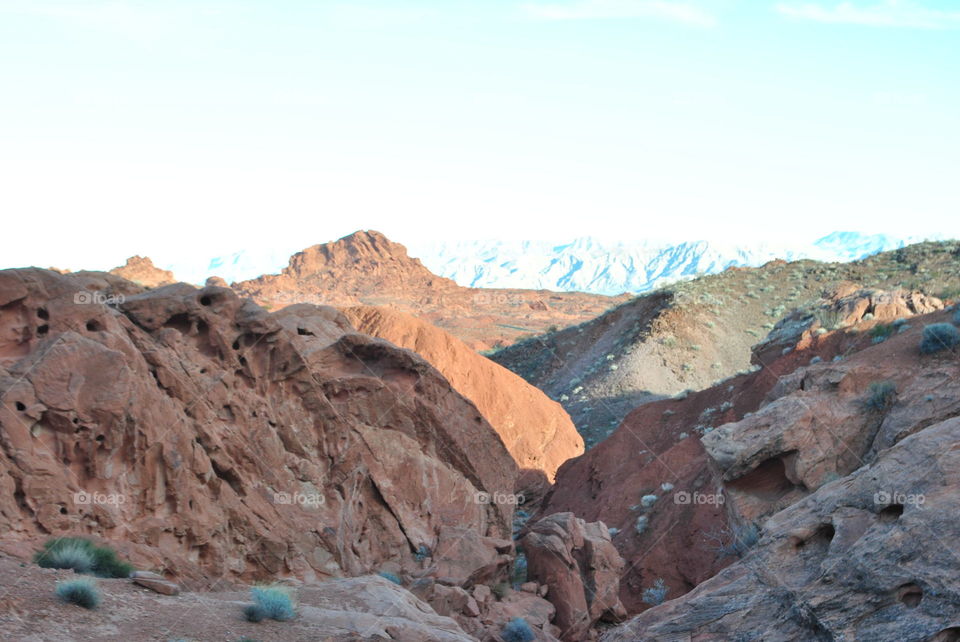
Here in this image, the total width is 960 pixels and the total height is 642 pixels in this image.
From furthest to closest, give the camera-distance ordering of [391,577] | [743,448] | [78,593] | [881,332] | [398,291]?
[398,291] → [881,332] → [391,577] → [743,448] → [78,593]

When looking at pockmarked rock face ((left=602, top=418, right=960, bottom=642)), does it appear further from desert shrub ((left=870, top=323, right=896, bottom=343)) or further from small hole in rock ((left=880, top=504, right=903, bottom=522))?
desert shrub ((left=870, top=323, right=896, bottom=343))

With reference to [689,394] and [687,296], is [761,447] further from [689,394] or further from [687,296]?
[687,296]

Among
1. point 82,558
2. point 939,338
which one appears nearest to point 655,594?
point 939,338

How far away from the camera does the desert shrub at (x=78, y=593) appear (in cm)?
749

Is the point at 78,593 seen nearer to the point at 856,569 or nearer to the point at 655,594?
the point at 856,569

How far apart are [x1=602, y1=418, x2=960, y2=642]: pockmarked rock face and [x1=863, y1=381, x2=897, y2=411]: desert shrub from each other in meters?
4.70

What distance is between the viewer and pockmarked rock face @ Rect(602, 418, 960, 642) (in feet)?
22.5

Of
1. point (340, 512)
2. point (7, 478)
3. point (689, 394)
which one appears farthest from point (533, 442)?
point (7, 478)

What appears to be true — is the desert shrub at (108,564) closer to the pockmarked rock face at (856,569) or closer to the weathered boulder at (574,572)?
the pockmarked rock face at (856,569)

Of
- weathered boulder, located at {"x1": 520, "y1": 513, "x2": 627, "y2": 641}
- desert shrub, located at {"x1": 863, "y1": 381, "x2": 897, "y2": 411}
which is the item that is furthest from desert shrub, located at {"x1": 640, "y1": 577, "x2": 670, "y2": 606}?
desert shrub, located at {"x1": 863, "y1": 381, "x2": 897, "y2": 411}

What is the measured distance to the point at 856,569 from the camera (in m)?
7.37

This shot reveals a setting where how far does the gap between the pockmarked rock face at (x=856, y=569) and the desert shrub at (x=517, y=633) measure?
385 centimetres

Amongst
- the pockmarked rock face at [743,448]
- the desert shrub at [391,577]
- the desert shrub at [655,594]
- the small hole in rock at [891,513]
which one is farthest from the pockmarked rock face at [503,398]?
the small hole in rock at [891,513]

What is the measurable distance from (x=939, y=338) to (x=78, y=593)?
13.0 m
